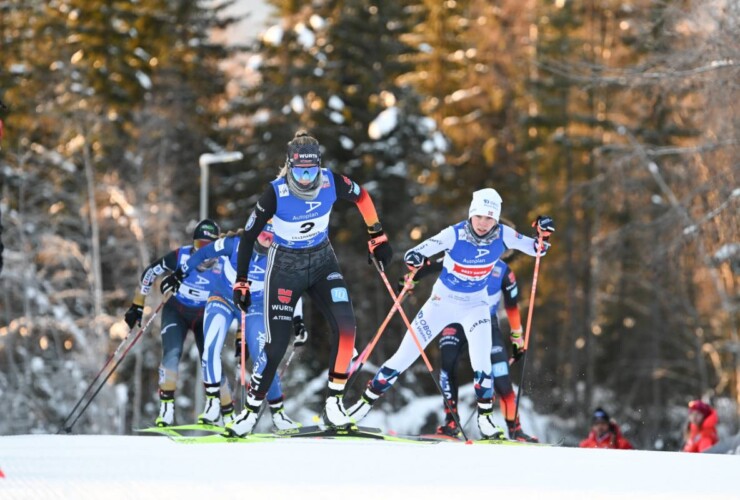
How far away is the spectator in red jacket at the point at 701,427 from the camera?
12992 millimetres

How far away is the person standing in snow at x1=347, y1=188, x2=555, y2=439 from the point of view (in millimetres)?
9711

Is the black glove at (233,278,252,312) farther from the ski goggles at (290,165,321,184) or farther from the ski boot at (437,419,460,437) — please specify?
the ski boot at (437,419,460,437)

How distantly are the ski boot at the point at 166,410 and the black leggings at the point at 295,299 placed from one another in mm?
Answer: 2587

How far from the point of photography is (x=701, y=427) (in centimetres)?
1306

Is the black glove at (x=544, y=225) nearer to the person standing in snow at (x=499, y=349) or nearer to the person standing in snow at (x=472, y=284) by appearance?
the person standing in snow at (x=472, y=284)

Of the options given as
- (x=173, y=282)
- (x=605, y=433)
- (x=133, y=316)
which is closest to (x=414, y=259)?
(x=173, y=282)

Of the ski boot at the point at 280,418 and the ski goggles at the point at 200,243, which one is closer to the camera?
the ski boot at the point at 280,418

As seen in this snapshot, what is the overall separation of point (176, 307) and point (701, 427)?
5715 mm

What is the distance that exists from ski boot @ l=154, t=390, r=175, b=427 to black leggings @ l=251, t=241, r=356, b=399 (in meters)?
2.59

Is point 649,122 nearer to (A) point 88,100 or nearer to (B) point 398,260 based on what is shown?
(B) point 398,260

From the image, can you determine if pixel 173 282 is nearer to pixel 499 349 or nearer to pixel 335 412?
pixel 335 412

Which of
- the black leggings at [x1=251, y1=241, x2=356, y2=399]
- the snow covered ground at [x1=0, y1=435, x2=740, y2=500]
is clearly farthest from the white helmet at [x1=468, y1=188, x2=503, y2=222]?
the snow covered ground at [x1=0, y1=435, x2=740, y2=500]

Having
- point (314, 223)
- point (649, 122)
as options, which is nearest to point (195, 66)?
point (649, 122)

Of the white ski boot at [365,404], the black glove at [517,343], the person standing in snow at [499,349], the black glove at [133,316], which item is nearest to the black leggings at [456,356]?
the person standing in snow at [499,349]
